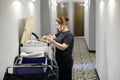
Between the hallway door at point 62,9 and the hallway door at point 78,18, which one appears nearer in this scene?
the hallway door at point 78,18

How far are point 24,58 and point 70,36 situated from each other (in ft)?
2.77

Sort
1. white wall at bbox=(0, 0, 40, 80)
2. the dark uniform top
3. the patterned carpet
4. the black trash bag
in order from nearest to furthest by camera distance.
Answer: the black trash bag → white wall at bbox=(0, 0, 40, 80) → the dark uniform top → the patterned carpet

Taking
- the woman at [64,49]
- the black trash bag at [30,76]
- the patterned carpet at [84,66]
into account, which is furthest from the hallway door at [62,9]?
the black trash bag at [30,76]

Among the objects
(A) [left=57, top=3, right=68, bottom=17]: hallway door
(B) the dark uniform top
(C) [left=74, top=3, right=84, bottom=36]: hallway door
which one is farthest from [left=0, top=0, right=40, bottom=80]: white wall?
(A) [left=57, top=3, right=68, bottom=17]: hallway door

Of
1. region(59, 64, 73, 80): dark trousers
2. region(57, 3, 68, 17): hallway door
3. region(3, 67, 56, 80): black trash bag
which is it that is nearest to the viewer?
region(3, 67, 56, 80): black trash bag

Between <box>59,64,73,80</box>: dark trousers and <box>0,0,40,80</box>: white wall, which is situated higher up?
<box>0,0,40,80</box>: white wall

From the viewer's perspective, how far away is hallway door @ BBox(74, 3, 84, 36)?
14922 millimetres

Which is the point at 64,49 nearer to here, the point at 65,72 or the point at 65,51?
the point at 65,51

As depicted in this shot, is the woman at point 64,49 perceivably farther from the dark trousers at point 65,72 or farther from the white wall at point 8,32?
the white wall at point 8,32

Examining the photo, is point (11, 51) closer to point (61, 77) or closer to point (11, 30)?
point (11, 30)

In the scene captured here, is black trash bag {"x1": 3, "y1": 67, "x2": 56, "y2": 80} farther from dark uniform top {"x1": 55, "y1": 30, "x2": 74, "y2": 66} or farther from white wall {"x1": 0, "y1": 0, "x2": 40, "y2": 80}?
dark uniform top {"x1": 55, "y1": 30, "x2": 74, "y2": 66}

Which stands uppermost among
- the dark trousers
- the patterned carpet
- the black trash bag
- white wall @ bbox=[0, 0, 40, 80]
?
white wall @ bbox=[0, 0, 40, 80]

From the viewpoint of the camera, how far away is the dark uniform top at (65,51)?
13.4ft

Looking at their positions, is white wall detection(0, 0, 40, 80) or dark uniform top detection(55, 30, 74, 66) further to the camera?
dark uniform top detection(55, 30, 74, 66)
